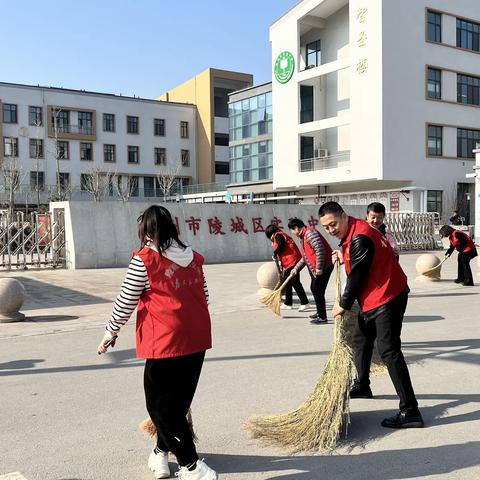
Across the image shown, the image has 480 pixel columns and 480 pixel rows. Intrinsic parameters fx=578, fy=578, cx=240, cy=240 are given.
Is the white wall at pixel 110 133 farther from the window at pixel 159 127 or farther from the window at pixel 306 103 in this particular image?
the window at pixel 306 103

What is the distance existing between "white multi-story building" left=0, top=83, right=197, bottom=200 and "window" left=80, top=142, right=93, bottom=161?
9 cm

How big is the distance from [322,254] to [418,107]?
2979cm

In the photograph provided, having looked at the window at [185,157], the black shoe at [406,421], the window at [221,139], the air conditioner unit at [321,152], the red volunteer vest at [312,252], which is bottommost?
the black shoe at [406,421]

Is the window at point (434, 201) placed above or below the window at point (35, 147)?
below

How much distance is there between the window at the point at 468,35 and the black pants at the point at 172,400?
1504 inches

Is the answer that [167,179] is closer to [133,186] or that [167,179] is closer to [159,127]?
[133,186]

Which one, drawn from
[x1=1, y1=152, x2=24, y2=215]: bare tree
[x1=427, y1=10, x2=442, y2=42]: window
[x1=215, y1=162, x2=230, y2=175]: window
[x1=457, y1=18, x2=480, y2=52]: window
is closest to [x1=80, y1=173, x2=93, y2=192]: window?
[x1=1, y1=152, x2=24, y2=215]: bare tree

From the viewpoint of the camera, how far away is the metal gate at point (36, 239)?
1678 cm

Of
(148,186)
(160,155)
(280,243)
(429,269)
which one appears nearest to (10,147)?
(148,186)

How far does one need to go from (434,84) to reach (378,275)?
34657 millimetres

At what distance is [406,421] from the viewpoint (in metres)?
4.02

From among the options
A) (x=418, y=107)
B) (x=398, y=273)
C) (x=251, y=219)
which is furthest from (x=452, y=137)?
(x=398, y=273)

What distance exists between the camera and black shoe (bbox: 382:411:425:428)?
4020 millimetres

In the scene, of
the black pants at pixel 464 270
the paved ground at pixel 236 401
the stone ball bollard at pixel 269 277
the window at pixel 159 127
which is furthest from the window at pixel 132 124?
the paved ground at pixel 236 401
